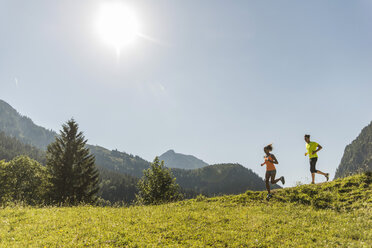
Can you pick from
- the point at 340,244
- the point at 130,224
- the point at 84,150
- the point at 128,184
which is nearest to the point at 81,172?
the point at 84,150

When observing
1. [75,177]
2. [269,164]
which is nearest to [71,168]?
[75,177]

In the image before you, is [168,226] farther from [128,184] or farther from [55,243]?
[128,184]

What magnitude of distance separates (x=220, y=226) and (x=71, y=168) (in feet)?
95.5

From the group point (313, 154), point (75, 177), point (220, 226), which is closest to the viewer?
point (220, 226)

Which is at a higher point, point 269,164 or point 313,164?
point 313,164

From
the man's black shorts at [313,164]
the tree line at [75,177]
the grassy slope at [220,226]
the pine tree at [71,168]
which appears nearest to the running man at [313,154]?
the man's black shorts at [313,164]

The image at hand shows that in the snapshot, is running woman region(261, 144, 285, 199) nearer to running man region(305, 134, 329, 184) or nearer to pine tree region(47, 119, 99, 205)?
running man region(305, 134, 329, 184)

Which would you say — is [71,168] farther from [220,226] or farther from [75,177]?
[220,226]

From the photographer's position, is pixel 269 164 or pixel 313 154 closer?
pixel 269 164

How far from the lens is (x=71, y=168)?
3028 centimetres

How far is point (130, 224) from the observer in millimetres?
7723

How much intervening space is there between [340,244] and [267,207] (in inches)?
171

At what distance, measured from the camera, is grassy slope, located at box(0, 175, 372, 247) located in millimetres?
6125

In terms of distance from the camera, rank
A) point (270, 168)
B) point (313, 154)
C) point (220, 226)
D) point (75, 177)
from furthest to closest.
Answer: point (75, 177), point (313, 154), point (270, 168), point (220, 226)
